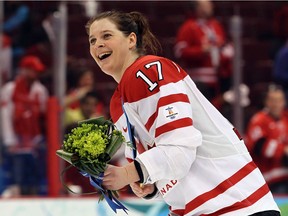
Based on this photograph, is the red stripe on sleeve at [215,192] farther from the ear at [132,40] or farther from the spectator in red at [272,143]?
the spectator in red at [272,143]

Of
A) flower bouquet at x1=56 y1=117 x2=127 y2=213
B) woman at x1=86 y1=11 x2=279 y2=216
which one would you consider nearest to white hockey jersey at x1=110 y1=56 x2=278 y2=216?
woman at x1=86 y1=11 x2=279 y2=216

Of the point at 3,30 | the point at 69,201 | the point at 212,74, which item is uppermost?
the point at 3,30

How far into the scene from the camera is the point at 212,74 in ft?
25.3

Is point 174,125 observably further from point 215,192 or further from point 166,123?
point 215,192

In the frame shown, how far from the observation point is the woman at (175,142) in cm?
279

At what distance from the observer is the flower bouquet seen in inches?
108

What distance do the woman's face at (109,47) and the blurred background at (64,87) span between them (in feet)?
9.96

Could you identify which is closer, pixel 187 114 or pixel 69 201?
pixel 187 114

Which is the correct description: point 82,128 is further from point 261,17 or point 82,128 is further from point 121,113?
point 261,17

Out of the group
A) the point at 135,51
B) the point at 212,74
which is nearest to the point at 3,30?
the point at 212,74

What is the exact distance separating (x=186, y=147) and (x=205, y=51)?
517 cm

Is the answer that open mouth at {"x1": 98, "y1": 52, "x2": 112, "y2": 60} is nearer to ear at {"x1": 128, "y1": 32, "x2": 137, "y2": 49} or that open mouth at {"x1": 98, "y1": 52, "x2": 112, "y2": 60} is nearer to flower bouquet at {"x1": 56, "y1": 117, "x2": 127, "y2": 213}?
ear at {"x1": 128, "y1": 32, "x2": 137, "y2": 49}

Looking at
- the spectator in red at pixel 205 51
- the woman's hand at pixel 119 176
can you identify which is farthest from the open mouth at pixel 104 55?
the spectator in red at pixel 205 51

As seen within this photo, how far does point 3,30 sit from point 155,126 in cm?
546
